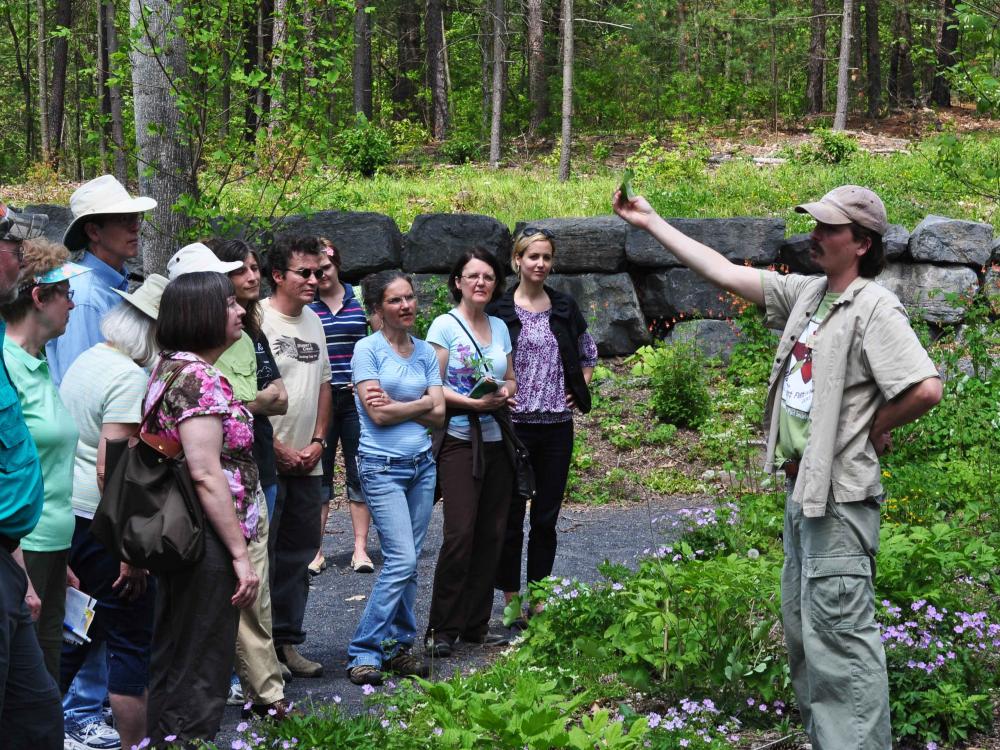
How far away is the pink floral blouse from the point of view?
3.44 meters

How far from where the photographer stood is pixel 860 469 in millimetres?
3504

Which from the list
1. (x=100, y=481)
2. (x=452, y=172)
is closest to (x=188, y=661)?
(x=100, y=481)

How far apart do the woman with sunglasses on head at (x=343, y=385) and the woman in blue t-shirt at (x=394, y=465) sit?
146cm

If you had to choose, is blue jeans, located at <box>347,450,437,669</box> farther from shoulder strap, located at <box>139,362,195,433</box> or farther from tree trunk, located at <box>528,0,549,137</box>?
tree trunk, located at <box>528,0,549,137</box>

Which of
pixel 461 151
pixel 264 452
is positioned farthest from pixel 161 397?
pixel 461 151

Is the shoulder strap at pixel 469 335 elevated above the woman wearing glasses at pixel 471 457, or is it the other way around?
the shoulder strap at pixel 469 335

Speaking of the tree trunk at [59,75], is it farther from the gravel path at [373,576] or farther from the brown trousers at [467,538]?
the brown trousers at [467,538]

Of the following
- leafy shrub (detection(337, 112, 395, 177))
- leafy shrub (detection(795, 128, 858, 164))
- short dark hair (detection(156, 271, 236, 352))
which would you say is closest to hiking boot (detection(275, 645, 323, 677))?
short dark hair (detection(156, 271, 236, 352))

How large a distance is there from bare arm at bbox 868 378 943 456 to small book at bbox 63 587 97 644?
270cm

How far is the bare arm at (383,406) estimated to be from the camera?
499 cm

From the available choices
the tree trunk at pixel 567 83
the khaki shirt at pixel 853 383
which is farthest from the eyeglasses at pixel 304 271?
the tree trunk at pixel 567 83

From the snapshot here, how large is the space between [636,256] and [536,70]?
15.6 m

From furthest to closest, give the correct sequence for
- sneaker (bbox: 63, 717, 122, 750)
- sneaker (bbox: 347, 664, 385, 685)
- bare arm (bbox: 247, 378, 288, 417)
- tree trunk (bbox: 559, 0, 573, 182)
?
tree trunk (bbox: 559, 0, 573, 182) → sneaker (bbox: 347, 664, 385, 685) → bare arm (bbox: 247, 378, 288, 417) → sneaker (bbox: 63, 717, 122, 750)

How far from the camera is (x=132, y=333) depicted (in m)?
3.93
